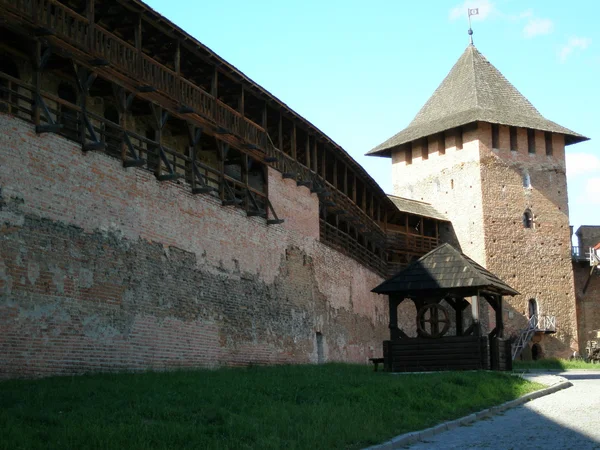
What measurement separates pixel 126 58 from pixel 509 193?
2465 cm

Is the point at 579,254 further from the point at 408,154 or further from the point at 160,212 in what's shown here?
the point at 160,212

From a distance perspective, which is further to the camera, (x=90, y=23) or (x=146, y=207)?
(x=146, y=207)

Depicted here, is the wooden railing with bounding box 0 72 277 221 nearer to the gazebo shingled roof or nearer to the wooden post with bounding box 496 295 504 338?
the gazebo shingled roof

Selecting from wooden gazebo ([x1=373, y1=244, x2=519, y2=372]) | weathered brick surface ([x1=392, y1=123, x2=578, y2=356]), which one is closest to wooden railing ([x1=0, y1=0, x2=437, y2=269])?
wooden gazebo ([x1=373, y1=244, x2=519, y2=372])

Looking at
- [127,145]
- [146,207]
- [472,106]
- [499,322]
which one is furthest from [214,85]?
[472,106]

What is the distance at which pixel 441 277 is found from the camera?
20219 mm

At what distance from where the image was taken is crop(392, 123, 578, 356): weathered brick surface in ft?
128

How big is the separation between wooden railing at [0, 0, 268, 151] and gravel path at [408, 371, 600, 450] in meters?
9.37

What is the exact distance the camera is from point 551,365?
32.0 metres

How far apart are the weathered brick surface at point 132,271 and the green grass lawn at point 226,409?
1370 mm

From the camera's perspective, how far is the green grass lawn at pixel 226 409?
9078 mm

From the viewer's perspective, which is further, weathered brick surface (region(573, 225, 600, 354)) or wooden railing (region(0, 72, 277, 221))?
weathered brick surface (region(573, 225, 600, 354))

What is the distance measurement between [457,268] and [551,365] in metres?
13.3

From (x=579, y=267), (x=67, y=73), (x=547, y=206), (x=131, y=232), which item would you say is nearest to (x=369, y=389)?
(x=131, y=232)
